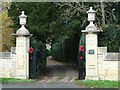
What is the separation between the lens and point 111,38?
757 inches

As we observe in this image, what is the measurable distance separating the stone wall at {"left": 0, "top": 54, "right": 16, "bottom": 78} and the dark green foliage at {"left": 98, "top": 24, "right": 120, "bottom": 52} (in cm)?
498

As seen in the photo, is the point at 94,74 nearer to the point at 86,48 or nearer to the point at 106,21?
Result: the point at 86,48

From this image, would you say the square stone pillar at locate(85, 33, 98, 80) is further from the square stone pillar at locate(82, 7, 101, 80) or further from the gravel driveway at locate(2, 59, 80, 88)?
the gravel driveway at locate(2, 59, 80, 88)

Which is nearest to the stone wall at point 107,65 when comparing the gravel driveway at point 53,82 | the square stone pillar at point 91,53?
the square stone pillar at point 91,53

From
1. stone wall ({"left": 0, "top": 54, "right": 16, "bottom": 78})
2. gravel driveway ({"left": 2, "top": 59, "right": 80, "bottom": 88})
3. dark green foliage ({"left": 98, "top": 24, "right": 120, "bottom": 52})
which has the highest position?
dark green foliage ({"left": 98, "top": 24, "right": 120, "bottom": 52})

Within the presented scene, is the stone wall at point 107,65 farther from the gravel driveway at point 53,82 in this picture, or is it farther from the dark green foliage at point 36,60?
the dark green foliage at point 36,60

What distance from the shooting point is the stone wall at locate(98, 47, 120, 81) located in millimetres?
16672

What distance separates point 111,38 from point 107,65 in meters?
2.81

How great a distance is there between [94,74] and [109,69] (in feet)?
2.50

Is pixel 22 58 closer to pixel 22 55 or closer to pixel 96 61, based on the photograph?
pixel 22 55

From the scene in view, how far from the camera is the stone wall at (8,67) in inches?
703

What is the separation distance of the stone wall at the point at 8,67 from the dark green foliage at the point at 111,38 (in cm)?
498


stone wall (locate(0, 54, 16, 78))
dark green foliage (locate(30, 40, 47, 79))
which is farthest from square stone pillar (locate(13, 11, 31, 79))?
dark green foliage (locate(30, 40, 47, 79))

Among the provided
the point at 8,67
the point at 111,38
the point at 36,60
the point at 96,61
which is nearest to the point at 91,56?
the point at 96,61
